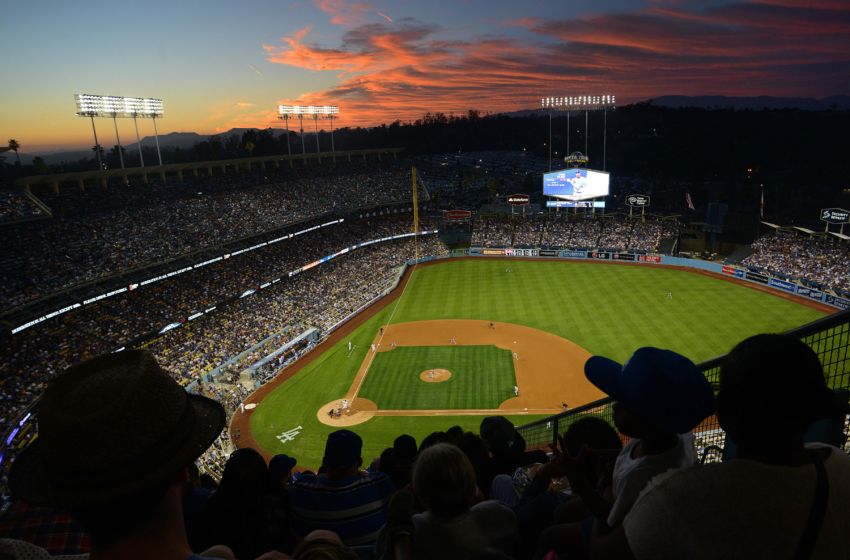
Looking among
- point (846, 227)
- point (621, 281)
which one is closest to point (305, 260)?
point (621, 281)

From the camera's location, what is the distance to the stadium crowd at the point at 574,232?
53.1 meters

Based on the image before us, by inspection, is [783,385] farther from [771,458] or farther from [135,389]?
[135,389]

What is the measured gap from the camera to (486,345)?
107 ft

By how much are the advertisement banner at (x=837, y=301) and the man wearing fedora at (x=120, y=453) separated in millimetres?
42572

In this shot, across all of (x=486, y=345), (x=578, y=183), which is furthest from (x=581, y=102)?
(x=486, y=345)

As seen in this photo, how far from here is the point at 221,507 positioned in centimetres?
419

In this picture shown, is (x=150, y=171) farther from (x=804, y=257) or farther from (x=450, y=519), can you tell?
(x=804, y=257)

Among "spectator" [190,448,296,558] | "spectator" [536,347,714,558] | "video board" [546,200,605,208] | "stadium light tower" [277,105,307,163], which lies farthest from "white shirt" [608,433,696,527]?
"stadium light tower" [277,105,307,163]

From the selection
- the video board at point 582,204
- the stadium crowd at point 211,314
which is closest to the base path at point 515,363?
the stadium crowd at point 211,314

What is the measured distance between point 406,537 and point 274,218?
1848 inches

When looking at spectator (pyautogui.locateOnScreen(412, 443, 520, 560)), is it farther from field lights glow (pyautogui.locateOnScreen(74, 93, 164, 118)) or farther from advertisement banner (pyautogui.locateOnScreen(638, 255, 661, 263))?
advertisement banner (pyautogui.locateOnScreen(638, 255, 661, 263))

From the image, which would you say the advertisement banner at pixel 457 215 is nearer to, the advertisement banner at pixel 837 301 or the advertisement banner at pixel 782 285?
the advertisement banner at pixel 782 285

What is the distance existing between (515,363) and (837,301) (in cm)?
2382

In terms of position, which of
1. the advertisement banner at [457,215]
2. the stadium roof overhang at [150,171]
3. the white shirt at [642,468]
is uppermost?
the stadium roof overhang at [150,171]
